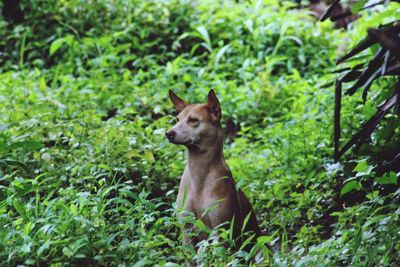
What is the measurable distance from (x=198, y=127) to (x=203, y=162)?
25cm

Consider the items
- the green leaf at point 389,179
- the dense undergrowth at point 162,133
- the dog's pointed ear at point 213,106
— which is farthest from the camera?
the dog's pointed ear at point 213,106

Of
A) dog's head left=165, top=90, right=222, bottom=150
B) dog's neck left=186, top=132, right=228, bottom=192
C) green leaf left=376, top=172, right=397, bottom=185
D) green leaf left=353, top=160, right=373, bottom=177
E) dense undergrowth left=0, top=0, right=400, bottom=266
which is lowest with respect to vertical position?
dense undergrowth left=0, top=0, right=400, bottom=266

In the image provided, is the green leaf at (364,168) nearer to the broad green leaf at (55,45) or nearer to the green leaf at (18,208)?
the green leaf at (18,208)

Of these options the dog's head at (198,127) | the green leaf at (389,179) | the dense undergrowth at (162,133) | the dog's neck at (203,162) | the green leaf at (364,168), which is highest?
the dog's head at (198,127)

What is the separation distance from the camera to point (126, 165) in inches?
255

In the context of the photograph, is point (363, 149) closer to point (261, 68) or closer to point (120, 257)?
point (120, 257)

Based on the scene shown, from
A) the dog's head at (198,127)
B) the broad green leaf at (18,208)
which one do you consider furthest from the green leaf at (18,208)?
the dog's head at (198,127)

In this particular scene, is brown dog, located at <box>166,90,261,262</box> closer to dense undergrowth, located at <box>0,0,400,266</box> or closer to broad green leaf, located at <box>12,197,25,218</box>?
dense undergrowth, located at <box>0,0,400,266</box>

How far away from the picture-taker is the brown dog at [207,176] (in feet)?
18.0

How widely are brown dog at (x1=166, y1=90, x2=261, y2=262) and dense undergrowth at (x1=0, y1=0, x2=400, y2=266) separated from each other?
0.98 ft

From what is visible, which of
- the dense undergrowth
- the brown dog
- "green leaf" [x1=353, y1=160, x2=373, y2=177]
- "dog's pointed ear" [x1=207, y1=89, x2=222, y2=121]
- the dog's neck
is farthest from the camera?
"dog's pointed ear" [x1=207, y1=89, x2=222, y2=121]

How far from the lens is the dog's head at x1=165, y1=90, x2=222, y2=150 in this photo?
5621 millimetres

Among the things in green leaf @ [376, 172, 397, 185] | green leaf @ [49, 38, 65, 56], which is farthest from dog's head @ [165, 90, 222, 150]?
green leaf @ [49, 38, 65, 56]

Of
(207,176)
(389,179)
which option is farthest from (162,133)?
(389,179)
